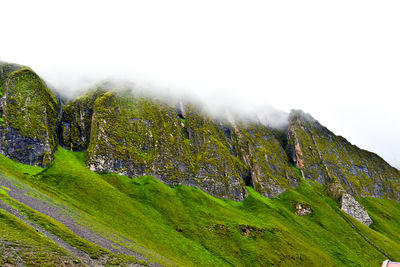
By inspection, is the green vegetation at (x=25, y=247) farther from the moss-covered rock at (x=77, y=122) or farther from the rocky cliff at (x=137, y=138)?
the moss-covered rock at (x=77, y=122)

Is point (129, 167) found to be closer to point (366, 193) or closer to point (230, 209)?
point (230, 209)

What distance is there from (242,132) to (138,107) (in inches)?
3143

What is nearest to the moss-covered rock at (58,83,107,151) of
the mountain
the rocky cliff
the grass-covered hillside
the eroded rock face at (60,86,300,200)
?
the eroded rock face at (60,86,300,200)

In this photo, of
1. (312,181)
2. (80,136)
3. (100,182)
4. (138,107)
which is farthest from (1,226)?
(312,181)

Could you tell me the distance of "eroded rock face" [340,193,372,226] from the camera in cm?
15504

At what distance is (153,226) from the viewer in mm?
78250

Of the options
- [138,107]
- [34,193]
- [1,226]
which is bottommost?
[34,193]

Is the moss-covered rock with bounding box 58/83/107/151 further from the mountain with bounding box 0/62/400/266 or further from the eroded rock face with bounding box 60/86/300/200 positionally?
the mountain with bounding box 0/62/400/266

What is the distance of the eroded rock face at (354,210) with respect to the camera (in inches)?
6104

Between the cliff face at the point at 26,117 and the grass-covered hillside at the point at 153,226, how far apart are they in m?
5.67

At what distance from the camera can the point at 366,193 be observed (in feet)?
648

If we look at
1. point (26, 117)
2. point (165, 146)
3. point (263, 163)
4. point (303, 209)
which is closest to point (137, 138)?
point (165, 146)

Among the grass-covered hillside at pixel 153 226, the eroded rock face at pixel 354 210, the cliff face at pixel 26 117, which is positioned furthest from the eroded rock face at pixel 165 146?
the eroded rock face at pixel 354 210

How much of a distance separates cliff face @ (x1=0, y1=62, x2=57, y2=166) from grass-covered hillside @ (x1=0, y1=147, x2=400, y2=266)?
18.6ft
